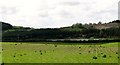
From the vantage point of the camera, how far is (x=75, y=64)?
32.0 m

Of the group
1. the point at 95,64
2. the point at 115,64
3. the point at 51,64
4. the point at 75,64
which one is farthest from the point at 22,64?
the point at 115,64

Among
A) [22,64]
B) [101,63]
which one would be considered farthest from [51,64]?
[101,63]

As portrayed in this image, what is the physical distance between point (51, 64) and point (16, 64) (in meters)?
3.74

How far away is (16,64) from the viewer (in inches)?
1266

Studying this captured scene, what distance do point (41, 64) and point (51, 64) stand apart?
1.39 metres

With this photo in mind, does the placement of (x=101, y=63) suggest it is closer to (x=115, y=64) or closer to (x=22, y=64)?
(x=115, y=64)

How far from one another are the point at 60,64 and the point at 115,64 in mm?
5726

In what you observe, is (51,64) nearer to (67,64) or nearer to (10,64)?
(67,64)

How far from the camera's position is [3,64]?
102 feet

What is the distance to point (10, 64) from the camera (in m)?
32.1

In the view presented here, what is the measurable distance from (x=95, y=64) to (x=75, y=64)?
2.10 metres

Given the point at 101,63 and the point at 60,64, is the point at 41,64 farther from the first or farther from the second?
the point at 101,63

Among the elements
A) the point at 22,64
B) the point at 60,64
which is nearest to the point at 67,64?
the point at 60,64

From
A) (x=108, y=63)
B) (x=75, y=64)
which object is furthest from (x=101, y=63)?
(x=75, y=64)
